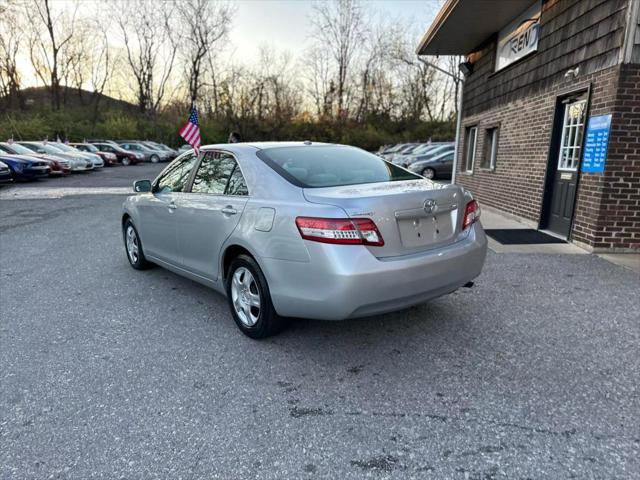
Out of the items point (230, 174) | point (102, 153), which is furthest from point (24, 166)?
point (230, 174)

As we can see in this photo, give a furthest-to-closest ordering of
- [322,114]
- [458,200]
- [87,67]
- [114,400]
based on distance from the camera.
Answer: [87,67] < [322,114] < [458,200] < [114,400]

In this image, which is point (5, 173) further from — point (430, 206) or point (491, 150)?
point (430, 206)

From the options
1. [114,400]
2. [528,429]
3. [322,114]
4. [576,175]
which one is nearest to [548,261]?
[576,175]

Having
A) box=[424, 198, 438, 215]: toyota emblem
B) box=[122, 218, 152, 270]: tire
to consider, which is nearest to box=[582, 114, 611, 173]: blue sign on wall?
box=[424, 198, 438, 215]: toyota emblem

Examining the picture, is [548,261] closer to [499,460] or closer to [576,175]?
[576,175]

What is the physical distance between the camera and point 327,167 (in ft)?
11.8

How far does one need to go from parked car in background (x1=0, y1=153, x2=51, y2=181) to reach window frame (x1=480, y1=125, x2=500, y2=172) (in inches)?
630

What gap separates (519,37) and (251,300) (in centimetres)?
850

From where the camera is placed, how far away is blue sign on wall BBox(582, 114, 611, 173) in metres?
6.03

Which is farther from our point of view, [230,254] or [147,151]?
[147,151]

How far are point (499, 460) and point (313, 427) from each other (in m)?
0.95

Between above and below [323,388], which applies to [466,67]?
above

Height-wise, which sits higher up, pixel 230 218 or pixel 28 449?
pixel 230 218

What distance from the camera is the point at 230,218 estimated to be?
3.47 meters
